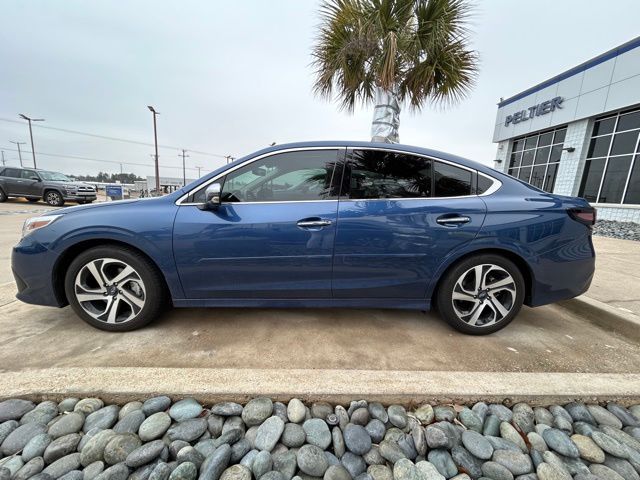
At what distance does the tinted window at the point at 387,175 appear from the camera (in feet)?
6.97

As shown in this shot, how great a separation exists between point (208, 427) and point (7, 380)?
1.21 meters

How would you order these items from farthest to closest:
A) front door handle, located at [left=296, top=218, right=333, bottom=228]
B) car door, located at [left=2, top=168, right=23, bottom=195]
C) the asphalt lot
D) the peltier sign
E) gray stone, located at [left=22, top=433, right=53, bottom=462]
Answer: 1. car door, located at [left=2, top=168, right=23, bottom=195]
2. the peltier sign
3. front door handle, located at [left=296, top=218, right=333, bottom=228]
4. the asphalt lot
5. gray stone, located at [left=22, top=433, right=53, bottom=462]

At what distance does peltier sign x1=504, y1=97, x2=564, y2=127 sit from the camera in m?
11.5

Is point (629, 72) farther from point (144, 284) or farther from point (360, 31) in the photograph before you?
point (144, 284)

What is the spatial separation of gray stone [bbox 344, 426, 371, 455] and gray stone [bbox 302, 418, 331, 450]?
0.30ft

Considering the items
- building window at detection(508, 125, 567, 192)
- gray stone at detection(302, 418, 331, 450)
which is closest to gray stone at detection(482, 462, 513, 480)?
gray stone at detection(302, 418, 331, 450)

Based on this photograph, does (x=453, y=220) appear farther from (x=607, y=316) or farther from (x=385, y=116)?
(x=385, y=116)

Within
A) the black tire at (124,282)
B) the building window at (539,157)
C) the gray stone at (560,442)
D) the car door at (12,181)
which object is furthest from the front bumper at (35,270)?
the car door at (12,181)

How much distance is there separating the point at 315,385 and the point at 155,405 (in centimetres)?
84

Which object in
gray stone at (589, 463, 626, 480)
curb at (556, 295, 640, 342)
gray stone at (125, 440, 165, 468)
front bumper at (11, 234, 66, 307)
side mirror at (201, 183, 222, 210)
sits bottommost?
gray stone at (125, 440, 165, 468)

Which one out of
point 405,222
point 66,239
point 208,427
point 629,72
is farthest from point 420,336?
point 629,72

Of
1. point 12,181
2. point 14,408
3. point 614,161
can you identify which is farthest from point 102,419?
point 12,181

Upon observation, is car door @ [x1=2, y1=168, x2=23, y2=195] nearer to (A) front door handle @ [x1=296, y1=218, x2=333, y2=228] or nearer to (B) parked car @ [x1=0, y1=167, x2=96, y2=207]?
(B) parked car @ [x1=0, y1=167, x2=96, y2=207]

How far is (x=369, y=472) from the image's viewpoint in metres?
1.21
